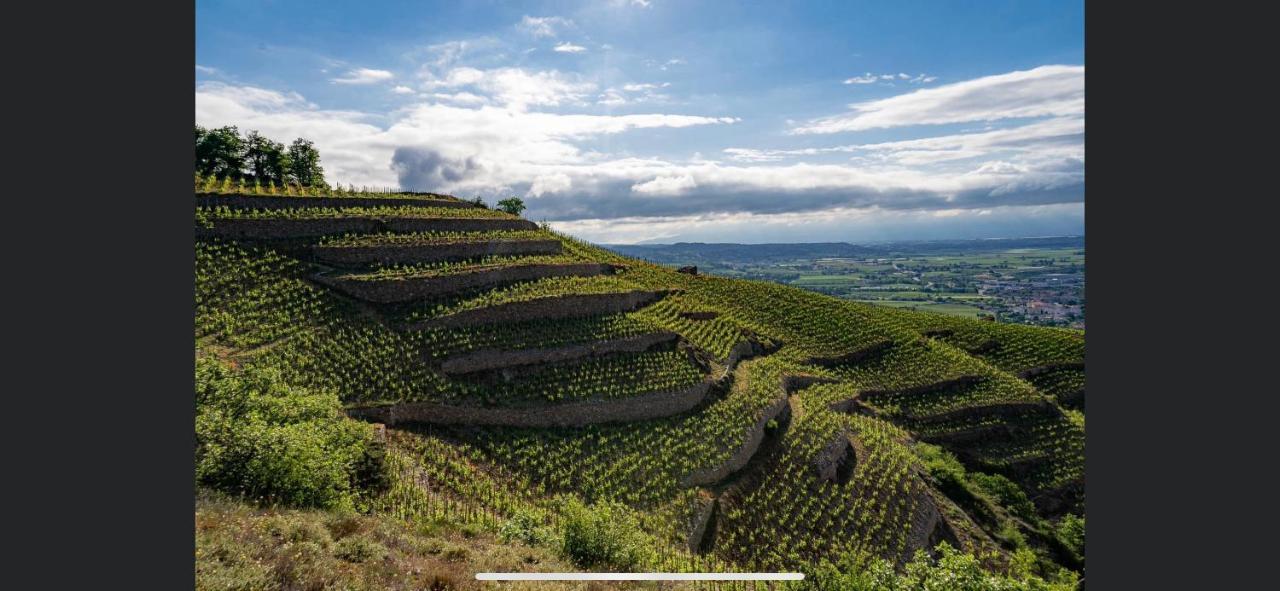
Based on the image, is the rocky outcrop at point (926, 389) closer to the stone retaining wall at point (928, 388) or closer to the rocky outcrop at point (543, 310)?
the stone retaining wall at point (928, 388)

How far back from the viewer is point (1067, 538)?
22453 mm

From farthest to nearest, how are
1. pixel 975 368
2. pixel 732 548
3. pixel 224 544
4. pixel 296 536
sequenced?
pixel 975 368 < pixel 732 548 < pixel 296 536 < pixel 224 544

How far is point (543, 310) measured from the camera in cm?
2514

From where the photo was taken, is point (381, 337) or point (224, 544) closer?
point (224, 544)

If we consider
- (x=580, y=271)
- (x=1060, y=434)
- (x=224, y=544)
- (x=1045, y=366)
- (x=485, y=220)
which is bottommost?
(x=1060, y=434)

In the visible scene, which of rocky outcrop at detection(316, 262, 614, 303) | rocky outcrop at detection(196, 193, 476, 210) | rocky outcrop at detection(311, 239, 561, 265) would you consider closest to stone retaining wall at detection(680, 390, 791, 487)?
rocky outcrop at detection(316, 262, 614, 303)

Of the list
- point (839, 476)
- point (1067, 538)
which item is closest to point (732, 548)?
point (839, 476)

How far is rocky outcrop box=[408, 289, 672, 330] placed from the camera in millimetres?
23047

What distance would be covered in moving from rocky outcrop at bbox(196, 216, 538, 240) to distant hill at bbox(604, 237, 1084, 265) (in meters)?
10.7

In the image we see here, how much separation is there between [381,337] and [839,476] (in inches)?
806

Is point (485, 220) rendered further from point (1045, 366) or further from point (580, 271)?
point (1045, 366)

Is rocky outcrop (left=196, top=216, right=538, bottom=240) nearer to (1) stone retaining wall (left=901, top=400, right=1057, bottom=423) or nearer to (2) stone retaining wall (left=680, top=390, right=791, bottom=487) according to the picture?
(2) stone retaining wall (left=680, top=390, right=791, bottom=487)

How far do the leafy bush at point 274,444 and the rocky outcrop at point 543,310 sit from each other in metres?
7.83

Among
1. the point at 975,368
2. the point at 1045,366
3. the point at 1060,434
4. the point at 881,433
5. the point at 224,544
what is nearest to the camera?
the point at 224,544
